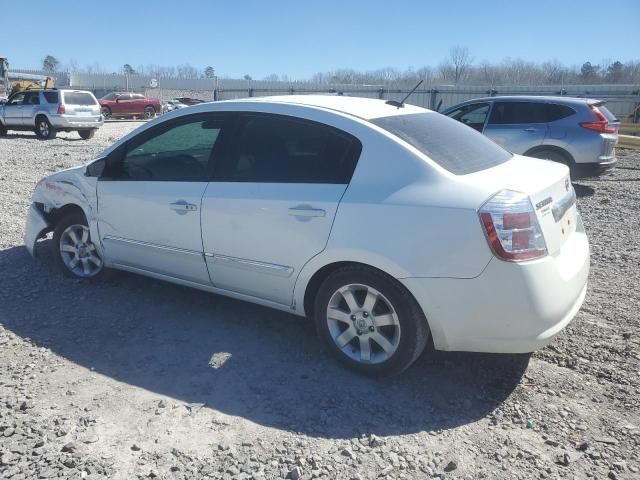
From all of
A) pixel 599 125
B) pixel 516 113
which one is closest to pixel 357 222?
pixel 599 125

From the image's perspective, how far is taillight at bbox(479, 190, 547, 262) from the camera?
2814mm

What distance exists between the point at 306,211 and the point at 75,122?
59.0 ft

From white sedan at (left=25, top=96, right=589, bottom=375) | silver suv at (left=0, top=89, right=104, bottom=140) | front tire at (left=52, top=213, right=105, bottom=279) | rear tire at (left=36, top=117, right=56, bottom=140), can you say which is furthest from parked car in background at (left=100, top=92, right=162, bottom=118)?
white sedan at (left=25, top=96, right=589, bottom=375)

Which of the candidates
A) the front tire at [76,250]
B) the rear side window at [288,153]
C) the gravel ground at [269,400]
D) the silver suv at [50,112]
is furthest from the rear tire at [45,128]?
the rear side window at [288,153]

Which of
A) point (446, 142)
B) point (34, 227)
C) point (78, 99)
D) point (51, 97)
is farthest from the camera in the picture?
point (78, 99)

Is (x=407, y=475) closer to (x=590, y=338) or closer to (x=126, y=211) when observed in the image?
(x=590, y=338)

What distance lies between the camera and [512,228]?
9.29 feet

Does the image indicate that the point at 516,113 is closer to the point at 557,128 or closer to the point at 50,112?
the point at 557,128

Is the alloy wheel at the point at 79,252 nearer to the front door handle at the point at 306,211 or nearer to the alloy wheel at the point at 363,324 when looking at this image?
the front door handle at the point at 306,211

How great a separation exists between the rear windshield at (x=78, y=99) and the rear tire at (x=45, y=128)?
102 cm

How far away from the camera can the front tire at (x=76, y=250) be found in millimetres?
4699

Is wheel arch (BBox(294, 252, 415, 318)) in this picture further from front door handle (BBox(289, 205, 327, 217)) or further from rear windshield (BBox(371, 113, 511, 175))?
rear windshield (BBox(371, 113, 511, 175))

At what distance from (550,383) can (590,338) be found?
77 cm

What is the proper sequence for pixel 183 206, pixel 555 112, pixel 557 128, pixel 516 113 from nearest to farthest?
pixel 183 206
pixel 557 128
pixel 555 112
pixel 516 113
